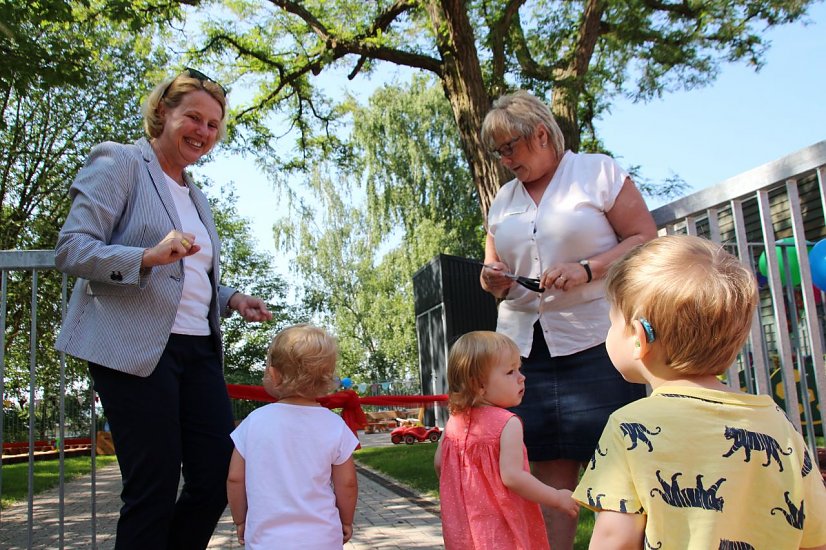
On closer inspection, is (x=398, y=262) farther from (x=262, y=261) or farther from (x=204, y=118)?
(x=204, y=118)

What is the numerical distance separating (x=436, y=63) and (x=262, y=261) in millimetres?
28587

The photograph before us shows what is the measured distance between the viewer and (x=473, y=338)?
2.70 metres

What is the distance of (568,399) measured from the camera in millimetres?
2701

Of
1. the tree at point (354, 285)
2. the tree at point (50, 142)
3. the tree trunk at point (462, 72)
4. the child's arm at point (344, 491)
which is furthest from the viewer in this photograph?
the tree at point (354, 285)

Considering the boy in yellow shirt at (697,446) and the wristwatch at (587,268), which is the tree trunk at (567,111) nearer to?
the wristwatch at (587,268)

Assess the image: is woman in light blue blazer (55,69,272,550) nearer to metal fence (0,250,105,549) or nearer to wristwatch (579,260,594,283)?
metal fence (0,250,105,549)

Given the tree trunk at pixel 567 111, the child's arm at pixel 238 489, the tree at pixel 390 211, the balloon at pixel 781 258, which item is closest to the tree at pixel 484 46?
the tree trunk at pixel 567 111

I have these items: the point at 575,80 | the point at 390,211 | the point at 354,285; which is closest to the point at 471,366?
the point at 575,80

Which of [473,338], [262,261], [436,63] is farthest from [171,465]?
[262,261]

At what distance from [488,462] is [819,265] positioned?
5.86 meters

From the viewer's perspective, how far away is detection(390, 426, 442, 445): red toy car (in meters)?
15.0

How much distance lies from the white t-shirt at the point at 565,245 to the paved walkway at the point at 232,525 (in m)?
2.29

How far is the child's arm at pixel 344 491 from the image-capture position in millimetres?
2545

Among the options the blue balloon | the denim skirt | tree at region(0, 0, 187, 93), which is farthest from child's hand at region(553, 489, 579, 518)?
tree at region(0, 0, 187, 93)
